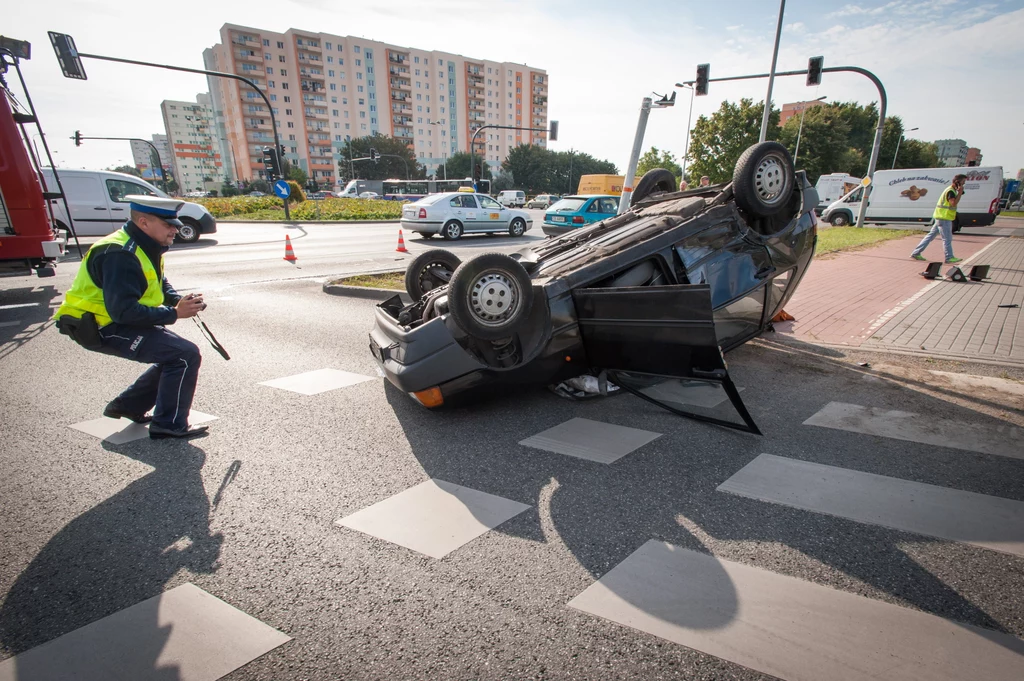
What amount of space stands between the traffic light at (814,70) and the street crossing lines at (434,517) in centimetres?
2018

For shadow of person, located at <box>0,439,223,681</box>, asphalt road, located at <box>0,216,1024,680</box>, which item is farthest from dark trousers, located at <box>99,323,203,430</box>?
shadow of person, located at <box>0,439,223,681</box>

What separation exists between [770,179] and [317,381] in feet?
14.3

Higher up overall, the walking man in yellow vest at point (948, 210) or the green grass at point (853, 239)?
the walking man in yellow vest at point (948, 210)

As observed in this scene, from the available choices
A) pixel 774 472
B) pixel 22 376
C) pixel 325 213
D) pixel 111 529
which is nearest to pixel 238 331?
pixel 22 376

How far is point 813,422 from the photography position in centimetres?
391

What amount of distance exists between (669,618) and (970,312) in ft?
26.4

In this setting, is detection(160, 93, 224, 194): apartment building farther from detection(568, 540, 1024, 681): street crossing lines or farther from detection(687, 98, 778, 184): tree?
detection(568, 540, 1024, 681): street crossing lines

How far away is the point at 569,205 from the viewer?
15867 mm

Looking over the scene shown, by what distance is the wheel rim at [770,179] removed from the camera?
4.32 m

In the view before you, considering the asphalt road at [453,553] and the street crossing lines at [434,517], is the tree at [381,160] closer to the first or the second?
the asphalt road at [453,553]

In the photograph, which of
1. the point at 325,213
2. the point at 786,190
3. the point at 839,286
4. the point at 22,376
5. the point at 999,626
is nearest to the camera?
the point at 999,626

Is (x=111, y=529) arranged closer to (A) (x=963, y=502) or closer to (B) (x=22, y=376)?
(B) (x=22, y=376)

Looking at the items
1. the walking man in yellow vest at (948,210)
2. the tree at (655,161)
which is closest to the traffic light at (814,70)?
the walking man in yellow vest at (948,210)

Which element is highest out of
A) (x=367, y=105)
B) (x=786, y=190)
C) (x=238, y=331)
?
(x=367, y=105)
